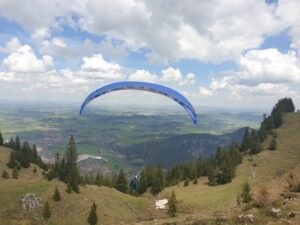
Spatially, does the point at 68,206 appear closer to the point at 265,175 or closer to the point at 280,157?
the point at 265,175

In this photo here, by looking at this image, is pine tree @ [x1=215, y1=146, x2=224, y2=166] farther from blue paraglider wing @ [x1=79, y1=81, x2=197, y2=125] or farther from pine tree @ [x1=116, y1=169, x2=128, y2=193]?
blue paraglider wing @ [x1=79, y1=81, x2=197, y2=125]

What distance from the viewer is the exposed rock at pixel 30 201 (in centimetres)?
6288

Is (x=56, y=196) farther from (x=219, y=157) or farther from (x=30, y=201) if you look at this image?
(x=219, y=157)

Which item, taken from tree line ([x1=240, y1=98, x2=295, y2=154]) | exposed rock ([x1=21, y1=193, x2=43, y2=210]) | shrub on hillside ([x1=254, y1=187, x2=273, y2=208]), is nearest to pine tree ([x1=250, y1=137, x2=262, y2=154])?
tree line ([x1=240, y1=98, x2=295, y2=154])

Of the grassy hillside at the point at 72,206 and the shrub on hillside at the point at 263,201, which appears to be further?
the grassy hillside at the point at 72,206

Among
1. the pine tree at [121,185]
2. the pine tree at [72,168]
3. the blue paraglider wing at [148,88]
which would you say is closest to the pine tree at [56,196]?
the pine tree at [72,168]

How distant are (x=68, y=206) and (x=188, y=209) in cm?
2387

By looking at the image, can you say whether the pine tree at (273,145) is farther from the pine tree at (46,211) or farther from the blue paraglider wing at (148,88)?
the pine tree at (46,211)

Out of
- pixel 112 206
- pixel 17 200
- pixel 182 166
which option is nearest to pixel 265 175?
pixel 182 166

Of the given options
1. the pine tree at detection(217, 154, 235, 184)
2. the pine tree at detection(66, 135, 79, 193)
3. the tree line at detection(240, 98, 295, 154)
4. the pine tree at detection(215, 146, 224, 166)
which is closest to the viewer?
the pine tree at detection(66, 135, 79, 193)

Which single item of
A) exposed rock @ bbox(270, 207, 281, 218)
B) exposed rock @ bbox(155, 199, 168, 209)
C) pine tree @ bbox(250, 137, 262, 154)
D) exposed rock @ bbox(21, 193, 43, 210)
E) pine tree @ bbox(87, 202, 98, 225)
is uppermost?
exposed rock @ bbox(270, 207, 281, 218)

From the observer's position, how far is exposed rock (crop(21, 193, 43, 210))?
206 ft

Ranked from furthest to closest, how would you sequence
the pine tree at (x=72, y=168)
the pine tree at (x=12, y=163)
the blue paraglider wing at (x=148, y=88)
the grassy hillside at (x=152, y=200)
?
the pine tree at (x=12, y=163), the pine tree at (x=72, y=168), the blue paraglider wing at (x=148, y=88), the grassy hillside at (x=152, y=200)

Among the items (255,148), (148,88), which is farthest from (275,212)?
(255,148)
